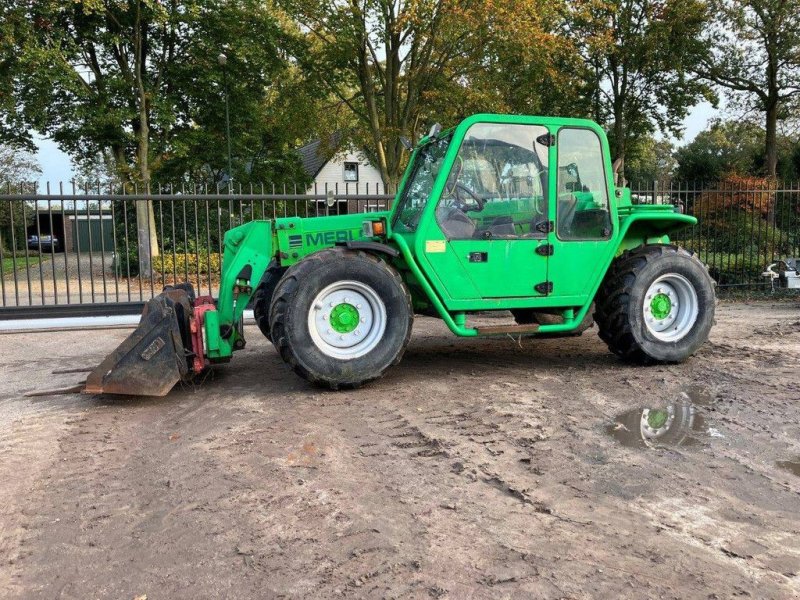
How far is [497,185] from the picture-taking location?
6051 mm

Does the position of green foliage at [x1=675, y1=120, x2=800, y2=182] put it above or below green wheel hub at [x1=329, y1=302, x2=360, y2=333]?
above

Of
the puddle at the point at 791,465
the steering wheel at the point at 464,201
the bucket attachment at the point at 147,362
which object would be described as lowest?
the puddle at the point at 791,465

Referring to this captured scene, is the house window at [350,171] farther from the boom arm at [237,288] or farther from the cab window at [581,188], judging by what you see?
the boom arm at [237,288]

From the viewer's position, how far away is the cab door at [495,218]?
5855mm

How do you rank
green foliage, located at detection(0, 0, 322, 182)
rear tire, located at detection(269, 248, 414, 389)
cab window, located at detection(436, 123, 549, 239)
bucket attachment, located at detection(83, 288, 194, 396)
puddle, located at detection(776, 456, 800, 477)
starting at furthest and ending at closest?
green foliage, located at detection(0, 0, 322, 182)
cab window, located at detection(436, 123, 549, 239)
rear tire, located at detection(269, 248, 414, 389)
bucket attachment, located at detection(83, 288, 194, 396)
puddle, located at detection(776, 456, 800, 477)

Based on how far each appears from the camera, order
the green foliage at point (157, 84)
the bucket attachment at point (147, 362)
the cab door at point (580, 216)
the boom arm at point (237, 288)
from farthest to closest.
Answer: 1. the green foliage at point (157, 84)
2. the cab door at point (580, 216)
3. the boom arm at point (237, 288)
4. the bucket attachment at point (147, 362)

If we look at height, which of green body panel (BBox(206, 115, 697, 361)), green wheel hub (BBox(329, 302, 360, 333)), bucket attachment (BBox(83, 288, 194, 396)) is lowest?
bucket attachment (BBox(83, 288, 194, 396))

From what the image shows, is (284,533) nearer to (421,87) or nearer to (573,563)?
(573,563)

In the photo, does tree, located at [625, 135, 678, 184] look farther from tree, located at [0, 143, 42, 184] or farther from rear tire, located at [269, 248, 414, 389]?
tree, located at [0, 143, 42, 184]

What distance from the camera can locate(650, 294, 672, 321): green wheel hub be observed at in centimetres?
657

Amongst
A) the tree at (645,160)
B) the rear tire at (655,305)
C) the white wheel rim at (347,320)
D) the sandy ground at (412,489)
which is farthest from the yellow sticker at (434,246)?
the tree at (645,160)

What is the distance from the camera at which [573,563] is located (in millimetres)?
2850

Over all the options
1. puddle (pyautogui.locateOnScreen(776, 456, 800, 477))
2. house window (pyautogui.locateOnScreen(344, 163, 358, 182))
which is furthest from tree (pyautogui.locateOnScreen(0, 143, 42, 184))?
puddle (pyautogui.locateOnScreen(776, 456, 800, 477))

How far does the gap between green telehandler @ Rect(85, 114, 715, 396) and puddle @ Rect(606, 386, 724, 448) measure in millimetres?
1230
